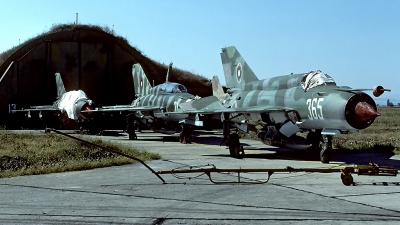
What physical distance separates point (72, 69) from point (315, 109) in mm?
31837

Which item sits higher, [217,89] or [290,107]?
[217,89]

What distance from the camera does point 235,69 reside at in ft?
62.4

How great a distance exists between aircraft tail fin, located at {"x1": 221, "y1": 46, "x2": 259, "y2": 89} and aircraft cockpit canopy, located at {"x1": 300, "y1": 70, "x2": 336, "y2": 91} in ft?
12.6

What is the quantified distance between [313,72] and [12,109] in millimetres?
32077

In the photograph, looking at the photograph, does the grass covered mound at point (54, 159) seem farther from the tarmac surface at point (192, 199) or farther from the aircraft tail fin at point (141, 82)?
the aircraft tail fin at point (141, 82)

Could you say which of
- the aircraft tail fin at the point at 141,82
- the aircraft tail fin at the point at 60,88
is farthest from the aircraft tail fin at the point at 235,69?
the aircraft tail fin at the point at 60,88

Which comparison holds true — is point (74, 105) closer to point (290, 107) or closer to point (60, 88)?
point (60, 88)

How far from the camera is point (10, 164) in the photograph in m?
12.2

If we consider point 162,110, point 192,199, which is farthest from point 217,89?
point 192,199

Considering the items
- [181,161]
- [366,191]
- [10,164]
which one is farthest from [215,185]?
[10,164]

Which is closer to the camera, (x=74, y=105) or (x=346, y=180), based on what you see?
(x=346, y=180)

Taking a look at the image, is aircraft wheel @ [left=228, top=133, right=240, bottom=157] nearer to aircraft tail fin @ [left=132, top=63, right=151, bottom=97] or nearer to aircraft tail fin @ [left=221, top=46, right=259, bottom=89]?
aircraft tail fin @ [left=221, top=46, right=259, bottom=89]

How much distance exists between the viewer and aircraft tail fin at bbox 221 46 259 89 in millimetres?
18406

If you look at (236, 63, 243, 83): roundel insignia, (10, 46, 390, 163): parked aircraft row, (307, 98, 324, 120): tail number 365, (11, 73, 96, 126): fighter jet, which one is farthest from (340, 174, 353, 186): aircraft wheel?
(11, 73, 96, 126): fighter jet
